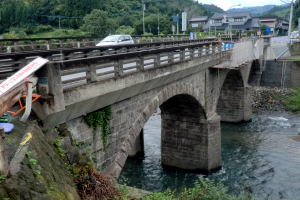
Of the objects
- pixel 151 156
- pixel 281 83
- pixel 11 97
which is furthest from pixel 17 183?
pixel 281 83

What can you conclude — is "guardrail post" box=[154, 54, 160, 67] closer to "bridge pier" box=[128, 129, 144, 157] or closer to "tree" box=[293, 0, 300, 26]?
"bridge pier" box=[128, 129, 144, 157]

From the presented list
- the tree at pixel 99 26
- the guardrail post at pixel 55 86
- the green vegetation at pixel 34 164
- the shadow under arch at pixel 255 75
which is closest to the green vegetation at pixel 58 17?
the tree at pixel 99 26

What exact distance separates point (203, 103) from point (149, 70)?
9.69 meters

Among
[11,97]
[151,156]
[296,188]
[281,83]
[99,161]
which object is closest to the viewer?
[11,97]

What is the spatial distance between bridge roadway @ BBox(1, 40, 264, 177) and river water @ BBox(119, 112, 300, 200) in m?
1.27

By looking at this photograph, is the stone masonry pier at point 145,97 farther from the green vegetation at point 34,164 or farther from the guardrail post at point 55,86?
the green vegetation at point 34,164

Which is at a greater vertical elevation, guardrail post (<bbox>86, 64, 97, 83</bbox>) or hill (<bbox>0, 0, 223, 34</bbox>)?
hill (<bbox>0, 0, 223, 34</bbox>)

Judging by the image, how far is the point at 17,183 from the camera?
472cm

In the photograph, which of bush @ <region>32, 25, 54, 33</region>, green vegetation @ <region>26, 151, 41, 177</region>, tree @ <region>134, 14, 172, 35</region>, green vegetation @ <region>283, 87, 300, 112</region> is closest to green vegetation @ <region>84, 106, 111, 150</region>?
green vegetation @ <region>26, 151, 41, 177</region>

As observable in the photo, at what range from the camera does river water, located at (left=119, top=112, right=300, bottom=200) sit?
1978 cm

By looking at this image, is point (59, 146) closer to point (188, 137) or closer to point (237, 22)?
point (188, 137)

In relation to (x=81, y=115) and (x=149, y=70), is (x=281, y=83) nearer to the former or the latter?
(x=149, y=70)

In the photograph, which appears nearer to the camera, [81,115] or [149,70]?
[81,115]

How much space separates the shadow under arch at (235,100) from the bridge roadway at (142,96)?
86.3 inches
